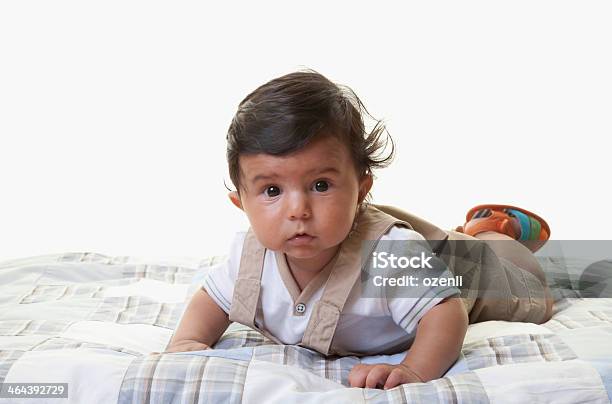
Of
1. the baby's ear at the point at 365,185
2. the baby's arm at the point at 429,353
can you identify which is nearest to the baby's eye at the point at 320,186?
the baby's ear at the point at 365,185

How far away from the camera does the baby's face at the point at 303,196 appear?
3.69ft

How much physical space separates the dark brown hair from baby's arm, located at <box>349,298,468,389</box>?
0.25 metres

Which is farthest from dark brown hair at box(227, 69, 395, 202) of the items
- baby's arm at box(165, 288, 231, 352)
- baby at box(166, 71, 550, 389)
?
baby's arm at box(165, 288, 231, 352)

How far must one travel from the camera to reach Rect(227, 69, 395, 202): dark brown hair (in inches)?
44.6

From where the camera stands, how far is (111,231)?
269 cm

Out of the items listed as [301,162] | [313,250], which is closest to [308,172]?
[301,162]

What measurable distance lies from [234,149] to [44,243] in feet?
5.47

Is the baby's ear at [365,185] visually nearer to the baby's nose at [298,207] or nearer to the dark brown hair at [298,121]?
the dark brown hair at [298,121]

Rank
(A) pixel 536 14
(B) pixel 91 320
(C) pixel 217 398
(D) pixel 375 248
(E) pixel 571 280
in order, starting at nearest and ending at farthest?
(C) pixel 217 398, (D) pixel 375 248, (B) pixel 91 320, (E) pixel 571 280, (A) pixel 536 14

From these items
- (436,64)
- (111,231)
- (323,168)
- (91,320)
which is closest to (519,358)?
(323,168)

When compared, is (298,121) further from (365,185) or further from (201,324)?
(201,324)

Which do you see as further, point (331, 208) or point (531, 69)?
point (531, 69)

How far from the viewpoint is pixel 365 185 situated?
4.15 ft

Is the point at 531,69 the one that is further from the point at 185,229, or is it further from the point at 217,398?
the point at 217,398
